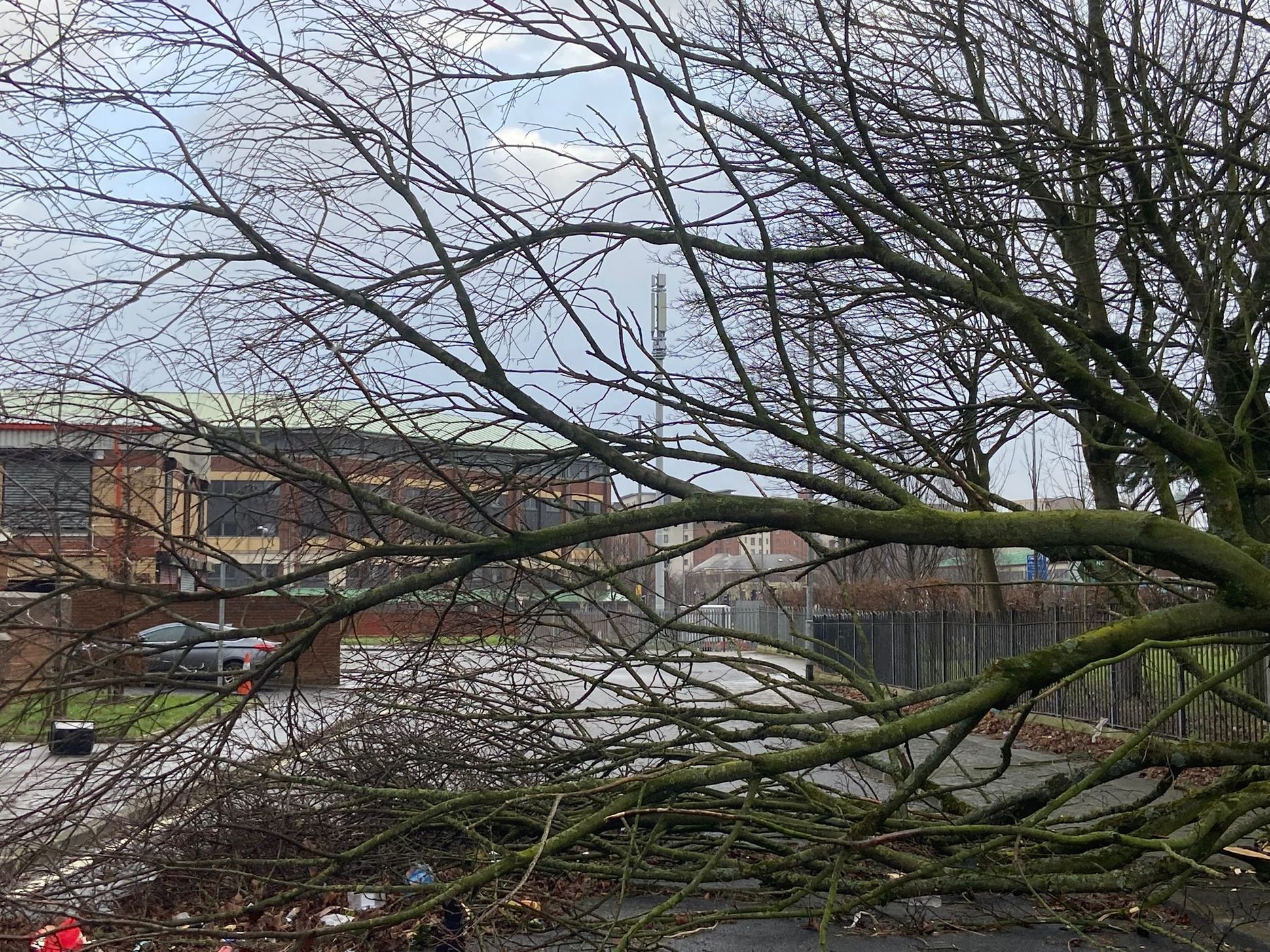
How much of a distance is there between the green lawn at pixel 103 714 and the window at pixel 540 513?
1.62m

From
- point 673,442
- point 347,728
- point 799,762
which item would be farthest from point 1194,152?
point 347,728

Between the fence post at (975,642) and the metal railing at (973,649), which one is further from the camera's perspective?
the fence post at (975,642)

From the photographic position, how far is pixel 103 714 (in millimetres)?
4555

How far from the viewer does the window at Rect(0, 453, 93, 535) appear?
13.7 feet

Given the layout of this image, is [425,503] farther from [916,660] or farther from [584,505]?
[916,660]

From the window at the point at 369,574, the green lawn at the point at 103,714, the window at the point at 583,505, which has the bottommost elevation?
the green lawn at the point at 103,714

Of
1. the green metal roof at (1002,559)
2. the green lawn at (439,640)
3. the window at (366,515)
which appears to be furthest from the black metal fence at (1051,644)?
the window at (366,515)

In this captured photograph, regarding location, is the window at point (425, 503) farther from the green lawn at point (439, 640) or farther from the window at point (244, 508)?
the green lawn at point (439, 640)

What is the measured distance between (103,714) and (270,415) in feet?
4.32

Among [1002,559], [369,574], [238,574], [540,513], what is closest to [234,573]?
[238,574]

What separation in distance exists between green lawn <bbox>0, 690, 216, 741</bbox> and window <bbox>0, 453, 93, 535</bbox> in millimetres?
608

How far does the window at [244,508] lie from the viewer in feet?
Answer: 15.9

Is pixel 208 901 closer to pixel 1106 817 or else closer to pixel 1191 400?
pixel 1106 817

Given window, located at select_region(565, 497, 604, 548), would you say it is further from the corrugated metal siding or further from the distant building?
the corrugated metal siding
